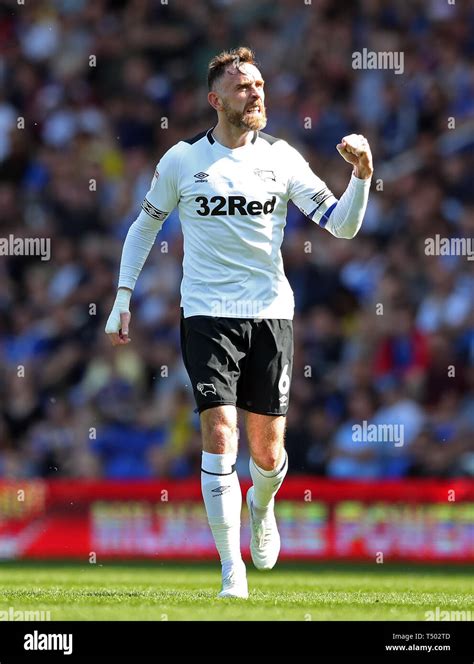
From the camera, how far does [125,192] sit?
49.8 ft

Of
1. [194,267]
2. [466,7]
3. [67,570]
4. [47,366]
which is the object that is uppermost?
[466,7]

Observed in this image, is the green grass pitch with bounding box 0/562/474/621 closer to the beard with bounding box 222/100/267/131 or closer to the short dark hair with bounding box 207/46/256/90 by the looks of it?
the beard with bounding box 222/100/267/131

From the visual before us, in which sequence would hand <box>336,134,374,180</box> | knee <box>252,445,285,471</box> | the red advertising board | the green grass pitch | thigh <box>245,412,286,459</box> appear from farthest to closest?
the red advertising board, knee <box>252,445,285,471</box>, thigh <box>245,412,286,459</box>, hand <box>336,134,374,180</box>, the green grass pitch

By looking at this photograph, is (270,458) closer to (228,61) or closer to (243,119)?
(243,119)

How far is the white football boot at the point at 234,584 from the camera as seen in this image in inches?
291

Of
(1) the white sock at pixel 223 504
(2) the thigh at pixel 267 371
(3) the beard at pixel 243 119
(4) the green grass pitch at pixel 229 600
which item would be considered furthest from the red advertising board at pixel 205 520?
(3) the beard at pixel 243 119

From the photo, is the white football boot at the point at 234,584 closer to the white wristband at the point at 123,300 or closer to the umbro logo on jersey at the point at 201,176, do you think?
the white wristband at the point at 123,300

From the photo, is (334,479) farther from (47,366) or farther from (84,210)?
(84,210)

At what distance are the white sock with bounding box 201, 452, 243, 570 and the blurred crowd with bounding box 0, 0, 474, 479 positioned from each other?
575cm

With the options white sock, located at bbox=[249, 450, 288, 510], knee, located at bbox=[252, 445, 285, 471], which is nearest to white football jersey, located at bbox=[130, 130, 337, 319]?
knee, located at bbox=[252, 445, 285, 471]

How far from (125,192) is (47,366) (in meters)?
2.02

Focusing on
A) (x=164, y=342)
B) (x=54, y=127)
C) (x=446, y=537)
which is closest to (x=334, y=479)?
(x=446, y=537)

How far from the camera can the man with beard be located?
750 centimetres

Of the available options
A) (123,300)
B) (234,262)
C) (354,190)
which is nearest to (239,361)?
(234,262)
